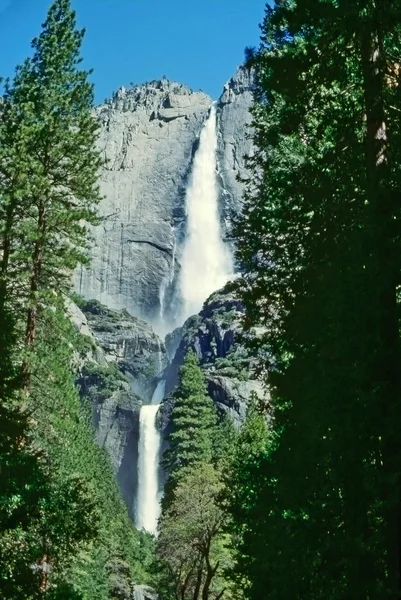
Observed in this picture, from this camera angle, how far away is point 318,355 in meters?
7.95

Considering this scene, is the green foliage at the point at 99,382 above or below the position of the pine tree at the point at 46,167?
above

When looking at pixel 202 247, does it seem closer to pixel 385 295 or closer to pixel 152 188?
pixel 152 188

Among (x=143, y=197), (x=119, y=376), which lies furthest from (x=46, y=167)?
(x=143, y=197)

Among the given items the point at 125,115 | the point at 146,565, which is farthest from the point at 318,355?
the point at 125,115

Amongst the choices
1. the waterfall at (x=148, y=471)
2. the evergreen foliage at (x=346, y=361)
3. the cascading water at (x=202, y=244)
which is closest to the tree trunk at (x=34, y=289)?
the evergreen foliage at (x=346, y=361)

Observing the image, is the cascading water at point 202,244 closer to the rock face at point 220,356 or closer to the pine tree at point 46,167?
the rock face at point 220,356

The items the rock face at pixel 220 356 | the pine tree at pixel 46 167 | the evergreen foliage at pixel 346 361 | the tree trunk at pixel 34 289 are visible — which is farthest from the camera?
the rock face at pixel 220 356

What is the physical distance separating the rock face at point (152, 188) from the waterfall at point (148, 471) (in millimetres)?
38886

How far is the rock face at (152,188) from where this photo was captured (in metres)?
130

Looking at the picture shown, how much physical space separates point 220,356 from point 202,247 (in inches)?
1517

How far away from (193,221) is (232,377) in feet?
194

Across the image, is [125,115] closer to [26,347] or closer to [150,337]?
[150,337]

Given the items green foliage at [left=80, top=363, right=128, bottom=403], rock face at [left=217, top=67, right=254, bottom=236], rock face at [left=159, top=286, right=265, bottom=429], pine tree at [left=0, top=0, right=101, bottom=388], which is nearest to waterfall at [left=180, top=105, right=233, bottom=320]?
rock face at [left=217, top=67, right=254, bottom=236]

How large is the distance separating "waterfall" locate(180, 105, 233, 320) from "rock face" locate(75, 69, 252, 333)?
162cm
